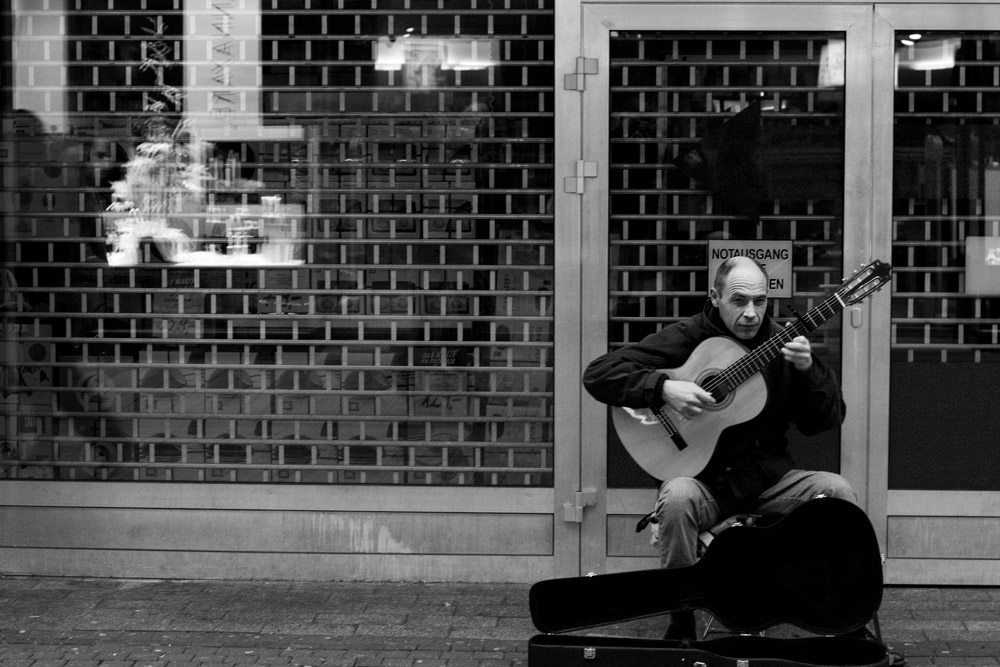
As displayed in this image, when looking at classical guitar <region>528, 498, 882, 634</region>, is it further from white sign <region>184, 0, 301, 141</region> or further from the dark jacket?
white sign <region>184, 0, 301, 141</region>

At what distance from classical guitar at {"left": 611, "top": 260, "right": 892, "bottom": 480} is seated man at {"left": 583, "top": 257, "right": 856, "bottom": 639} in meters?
0.05

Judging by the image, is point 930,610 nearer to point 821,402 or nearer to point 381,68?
point 821,402

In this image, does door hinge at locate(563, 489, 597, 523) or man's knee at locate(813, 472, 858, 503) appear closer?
man's knee at locate(813, 472, 858, 503)

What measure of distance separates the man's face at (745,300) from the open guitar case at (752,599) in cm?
73

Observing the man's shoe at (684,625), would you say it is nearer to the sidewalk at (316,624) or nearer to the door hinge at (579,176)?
the sidewalk at (316,624)

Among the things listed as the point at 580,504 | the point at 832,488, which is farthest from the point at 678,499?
the point at 580,504

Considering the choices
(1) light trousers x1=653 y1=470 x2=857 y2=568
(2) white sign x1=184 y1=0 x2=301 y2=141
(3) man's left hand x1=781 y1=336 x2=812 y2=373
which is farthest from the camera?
(2) white sign x1=184 y1=0 x2=301 y2=141

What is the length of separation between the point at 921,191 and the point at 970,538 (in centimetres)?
158

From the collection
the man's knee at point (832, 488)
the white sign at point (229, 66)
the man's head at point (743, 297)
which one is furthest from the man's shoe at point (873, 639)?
the white sign at point (229, 66)

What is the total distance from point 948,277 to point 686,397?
1.98 m

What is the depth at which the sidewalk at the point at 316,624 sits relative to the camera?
560cm

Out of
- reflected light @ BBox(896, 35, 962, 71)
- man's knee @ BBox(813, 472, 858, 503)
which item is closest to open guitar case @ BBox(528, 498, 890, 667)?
man's knee @ BBox(813, 472, 858, 503)

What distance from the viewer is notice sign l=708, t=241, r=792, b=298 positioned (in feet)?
21.3

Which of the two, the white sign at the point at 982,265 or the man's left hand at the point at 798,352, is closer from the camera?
the man's left hand at the point at 798,352
